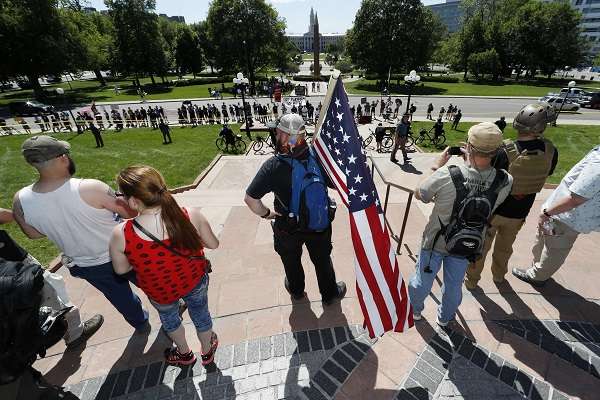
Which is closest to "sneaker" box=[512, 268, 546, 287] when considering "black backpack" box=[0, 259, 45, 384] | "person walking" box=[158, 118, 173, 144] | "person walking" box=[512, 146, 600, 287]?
"person walking" box=[512, 146, 600, 287]

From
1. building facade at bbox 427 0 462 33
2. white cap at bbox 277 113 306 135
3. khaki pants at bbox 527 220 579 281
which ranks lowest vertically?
khaki pants at bbox 527 220 579 281

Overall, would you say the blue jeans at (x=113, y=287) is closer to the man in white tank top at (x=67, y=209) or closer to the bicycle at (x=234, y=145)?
the man in white tank top at (x=67, y=209)

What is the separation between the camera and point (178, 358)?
3.22m

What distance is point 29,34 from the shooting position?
31.8 metres

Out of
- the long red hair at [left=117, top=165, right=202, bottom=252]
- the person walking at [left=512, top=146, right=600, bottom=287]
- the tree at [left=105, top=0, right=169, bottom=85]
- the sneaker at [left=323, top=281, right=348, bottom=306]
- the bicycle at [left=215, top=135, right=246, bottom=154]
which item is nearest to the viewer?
the long red hair at [left=117, top=165, right=202, bottom=252]

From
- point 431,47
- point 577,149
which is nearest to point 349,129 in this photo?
point 577,149

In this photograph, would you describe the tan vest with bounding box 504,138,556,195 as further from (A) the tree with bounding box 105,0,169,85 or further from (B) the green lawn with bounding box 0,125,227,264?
(A) the tree with bounding box 105,0,169,85

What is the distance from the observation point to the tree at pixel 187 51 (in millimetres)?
58656

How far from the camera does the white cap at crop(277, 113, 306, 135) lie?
9.23 feet

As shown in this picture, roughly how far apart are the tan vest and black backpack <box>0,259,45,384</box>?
4586 millimetres

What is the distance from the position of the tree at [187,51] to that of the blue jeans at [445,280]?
220ft

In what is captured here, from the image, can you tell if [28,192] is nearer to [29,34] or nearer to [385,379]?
[385,379]

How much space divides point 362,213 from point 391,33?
4622 centimetres

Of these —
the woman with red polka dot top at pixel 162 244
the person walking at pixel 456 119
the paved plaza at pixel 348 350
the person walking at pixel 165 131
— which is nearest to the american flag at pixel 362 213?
the paved plaza at pixel 348 350
